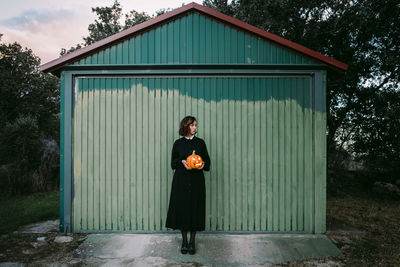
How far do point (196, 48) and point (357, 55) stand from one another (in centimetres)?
652

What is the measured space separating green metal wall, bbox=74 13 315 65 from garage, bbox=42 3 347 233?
0.02 metres

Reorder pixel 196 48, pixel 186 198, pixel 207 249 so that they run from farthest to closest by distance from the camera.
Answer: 1. pixel 196 48
2. pixel 207 249
3. pixel 186 198

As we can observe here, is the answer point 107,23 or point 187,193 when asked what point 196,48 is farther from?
point 107,23

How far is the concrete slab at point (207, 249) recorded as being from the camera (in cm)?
386

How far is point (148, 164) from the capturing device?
502cm

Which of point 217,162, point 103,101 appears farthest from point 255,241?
point 103,101

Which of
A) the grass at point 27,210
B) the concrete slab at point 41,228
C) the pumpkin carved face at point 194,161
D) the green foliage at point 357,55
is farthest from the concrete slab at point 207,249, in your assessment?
the green foliage at point 357,55

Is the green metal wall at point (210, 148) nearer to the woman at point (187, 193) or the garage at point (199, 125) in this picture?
the garage at point (199, 125)

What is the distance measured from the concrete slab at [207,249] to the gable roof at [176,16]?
3.31 m

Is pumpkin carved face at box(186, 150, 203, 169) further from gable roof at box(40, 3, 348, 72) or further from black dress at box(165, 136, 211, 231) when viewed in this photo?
gable roof at box(40, 3, 348, 72)

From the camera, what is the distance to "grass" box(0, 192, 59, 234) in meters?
5.60

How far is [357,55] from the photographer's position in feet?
28.2

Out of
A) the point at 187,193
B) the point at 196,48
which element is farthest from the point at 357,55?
the point at 187,193

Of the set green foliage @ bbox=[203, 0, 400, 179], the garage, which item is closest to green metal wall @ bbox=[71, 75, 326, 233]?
the garage
